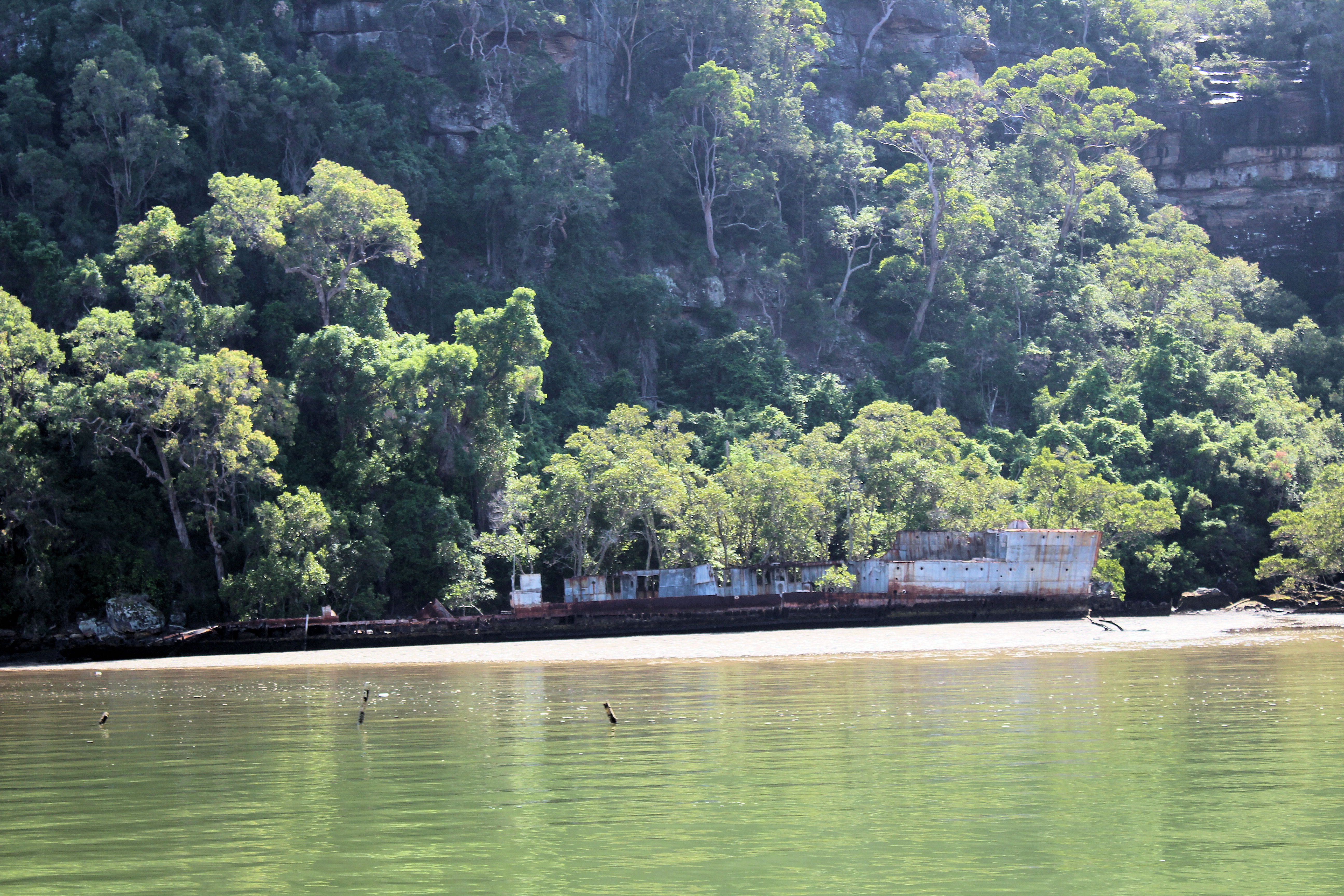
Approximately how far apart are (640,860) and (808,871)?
1706mm

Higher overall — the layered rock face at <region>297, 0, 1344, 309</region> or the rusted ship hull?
the layered rock face at <region>297, 0, 1344, 309</region>

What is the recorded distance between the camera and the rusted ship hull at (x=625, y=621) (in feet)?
159

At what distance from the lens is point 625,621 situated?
52.6 m

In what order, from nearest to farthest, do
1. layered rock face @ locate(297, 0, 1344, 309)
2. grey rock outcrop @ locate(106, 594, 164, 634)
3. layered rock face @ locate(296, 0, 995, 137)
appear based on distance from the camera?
1. grey rock outcrop @ locate(106, 594, 164, 634)
2. layered rock face @ locate(296, 0, 995, 137)
3. layered rock face @ locate(297, 0, 1344, 309)

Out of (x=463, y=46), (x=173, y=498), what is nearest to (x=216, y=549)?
(x=173, y=498)

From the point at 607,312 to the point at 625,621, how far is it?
1026 inches

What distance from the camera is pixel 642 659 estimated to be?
41.2 meters

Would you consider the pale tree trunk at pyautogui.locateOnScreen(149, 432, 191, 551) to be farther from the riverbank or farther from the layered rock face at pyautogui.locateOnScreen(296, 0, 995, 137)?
the layered rock face at pyautogui.locateOnScreen(296, 0, 995, 137)

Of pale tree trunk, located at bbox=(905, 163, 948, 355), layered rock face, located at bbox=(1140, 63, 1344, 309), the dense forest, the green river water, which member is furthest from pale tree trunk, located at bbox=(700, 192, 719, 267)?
the green river water

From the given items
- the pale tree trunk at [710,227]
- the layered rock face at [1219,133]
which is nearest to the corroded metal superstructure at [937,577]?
the pale tree trunk at [710,227]

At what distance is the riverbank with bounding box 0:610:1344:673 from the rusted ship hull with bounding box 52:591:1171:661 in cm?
67

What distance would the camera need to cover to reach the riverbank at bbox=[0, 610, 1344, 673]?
136 ft

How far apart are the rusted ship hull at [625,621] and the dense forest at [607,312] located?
1.83 m

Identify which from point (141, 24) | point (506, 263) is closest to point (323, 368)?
point (506, 263)
